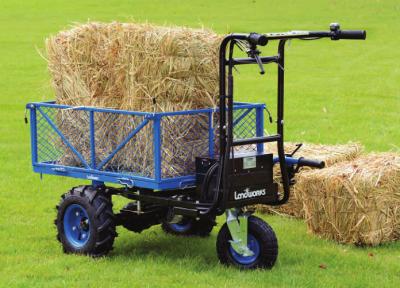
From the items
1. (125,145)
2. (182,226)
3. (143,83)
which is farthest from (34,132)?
(182,226)

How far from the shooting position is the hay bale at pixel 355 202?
9664mm

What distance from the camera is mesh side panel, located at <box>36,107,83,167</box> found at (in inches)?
383

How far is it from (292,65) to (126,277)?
19.6 m

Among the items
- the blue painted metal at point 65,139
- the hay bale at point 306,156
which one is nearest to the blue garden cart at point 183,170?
the blue painted metal at point 65,139

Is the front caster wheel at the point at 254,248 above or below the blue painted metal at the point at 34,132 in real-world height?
below

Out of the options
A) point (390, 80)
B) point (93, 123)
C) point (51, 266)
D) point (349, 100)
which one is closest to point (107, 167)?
point (93, 123)

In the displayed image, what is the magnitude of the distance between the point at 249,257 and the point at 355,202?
57.5 inches

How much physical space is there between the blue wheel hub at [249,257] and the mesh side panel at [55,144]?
1910 mm

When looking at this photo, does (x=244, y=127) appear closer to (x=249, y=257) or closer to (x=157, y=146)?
(x=157, y=146)

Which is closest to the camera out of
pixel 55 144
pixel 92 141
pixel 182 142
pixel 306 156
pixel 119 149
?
pixel 182 142

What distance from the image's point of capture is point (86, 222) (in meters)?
9.30

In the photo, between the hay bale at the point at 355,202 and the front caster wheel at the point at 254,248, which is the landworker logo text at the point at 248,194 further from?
the hay bale at the point at 355,202

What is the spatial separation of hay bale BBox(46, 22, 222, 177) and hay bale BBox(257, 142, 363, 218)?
6.35 ft

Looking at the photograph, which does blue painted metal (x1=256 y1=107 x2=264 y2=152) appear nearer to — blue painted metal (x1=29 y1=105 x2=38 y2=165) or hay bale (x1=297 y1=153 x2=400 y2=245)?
hay bale (x1=297 y1=153 x2=400 y2=245)
